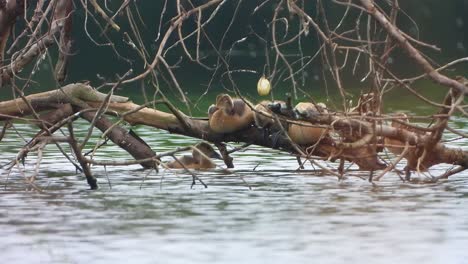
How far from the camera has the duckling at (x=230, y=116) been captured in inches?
555

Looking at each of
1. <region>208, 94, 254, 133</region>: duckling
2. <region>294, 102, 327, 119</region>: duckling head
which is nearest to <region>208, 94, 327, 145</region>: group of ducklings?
<region>208, 94, 254, 133</region>: duckling

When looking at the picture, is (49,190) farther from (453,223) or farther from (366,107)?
(453,223)

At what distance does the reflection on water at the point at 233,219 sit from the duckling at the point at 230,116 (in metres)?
0.48

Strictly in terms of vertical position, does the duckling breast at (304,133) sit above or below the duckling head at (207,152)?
above

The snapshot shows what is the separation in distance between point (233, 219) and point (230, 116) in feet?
10.1

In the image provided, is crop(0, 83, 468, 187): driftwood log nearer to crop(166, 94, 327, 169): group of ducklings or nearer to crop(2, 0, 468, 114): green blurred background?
crop(166, 94, 327, 169): group of ducklings

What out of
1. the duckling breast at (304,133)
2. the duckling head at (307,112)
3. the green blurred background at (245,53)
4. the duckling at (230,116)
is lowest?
the green blurred background at (245,53)

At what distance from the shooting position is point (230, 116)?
46.3 feet

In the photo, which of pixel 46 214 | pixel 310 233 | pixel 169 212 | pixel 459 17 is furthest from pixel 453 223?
pixel 459 17

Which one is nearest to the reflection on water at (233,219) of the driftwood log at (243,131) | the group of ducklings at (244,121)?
the driftwood log at (243,131)

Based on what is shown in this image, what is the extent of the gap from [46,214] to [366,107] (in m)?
3.20

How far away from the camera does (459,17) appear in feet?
164

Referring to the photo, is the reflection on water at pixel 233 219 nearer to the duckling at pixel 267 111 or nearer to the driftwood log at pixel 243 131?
the driftwood log at pixel 243 131

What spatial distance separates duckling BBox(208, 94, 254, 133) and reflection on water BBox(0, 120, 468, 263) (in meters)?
0.48
